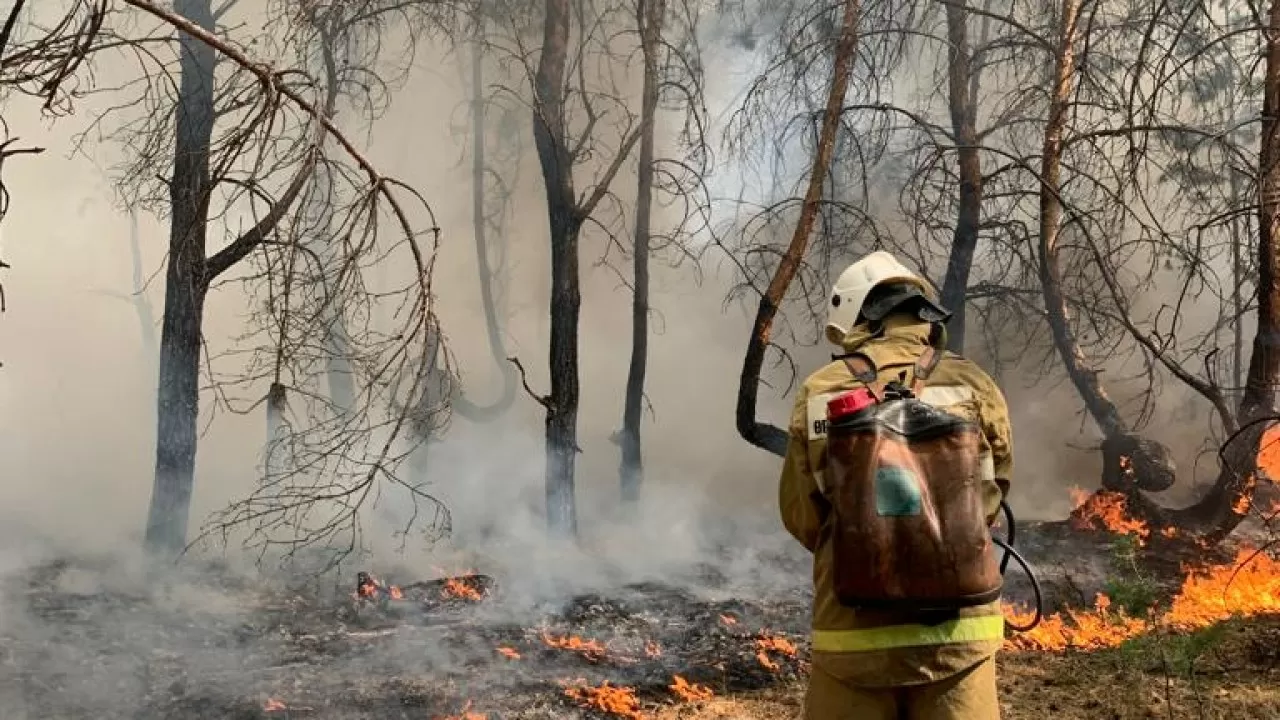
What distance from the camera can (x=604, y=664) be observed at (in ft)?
23.2

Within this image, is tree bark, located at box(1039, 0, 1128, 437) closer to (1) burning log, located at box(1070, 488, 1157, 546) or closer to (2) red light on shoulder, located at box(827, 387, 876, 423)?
(1) burning log, located at box(1070, 488, 1157, 546)

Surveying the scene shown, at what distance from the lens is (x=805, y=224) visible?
27.8ft

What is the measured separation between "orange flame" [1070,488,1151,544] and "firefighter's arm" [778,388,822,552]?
8.57m

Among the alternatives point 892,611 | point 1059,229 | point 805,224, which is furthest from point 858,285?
point 1059,229

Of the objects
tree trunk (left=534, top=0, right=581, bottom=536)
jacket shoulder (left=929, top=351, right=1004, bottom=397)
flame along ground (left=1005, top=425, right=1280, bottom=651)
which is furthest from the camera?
tree trunk (left=534, top=0, right=581, bottom=536)

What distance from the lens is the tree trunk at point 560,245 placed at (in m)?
10.5

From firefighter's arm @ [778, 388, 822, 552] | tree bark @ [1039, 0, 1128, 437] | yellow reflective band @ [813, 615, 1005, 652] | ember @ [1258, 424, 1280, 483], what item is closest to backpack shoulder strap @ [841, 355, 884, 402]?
firefighter's arm @ [778, 388, 822, 552]

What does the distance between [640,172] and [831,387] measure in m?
9.18

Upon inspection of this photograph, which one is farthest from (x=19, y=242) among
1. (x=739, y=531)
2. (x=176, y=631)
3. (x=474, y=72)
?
(x=739, y=531)

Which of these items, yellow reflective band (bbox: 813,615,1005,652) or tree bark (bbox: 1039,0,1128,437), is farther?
tree bark (bbox: 1039,0,1128,437)

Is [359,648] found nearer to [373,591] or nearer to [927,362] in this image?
[373,591]

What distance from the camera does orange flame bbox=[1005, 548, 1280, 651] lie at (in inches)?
272

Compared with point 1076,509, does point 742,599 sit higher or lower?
lower

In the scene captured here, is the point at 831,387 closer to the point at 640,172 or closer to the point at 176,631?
the point at 176,631
